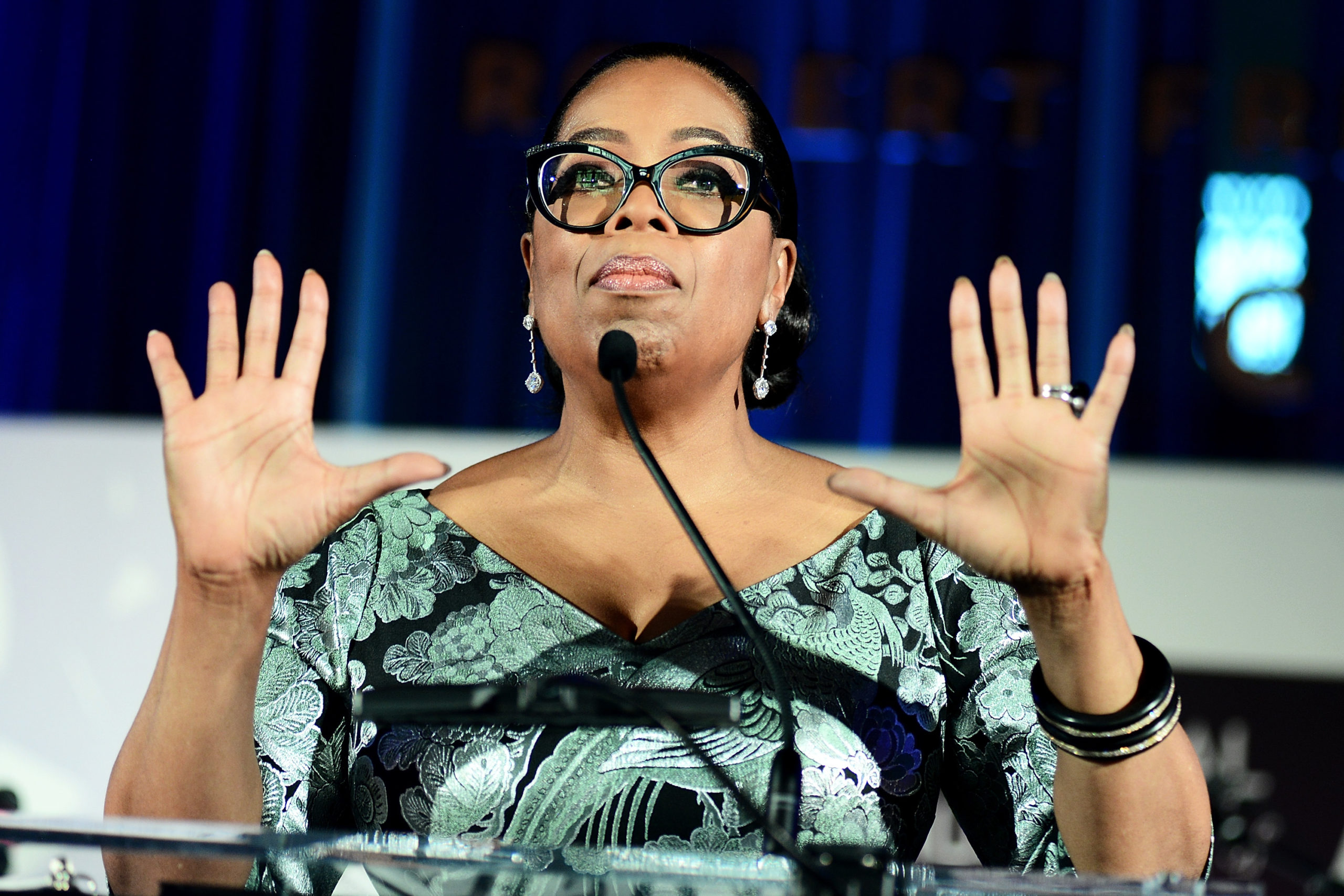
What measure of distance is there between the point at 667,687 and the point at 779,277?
2.03 ft

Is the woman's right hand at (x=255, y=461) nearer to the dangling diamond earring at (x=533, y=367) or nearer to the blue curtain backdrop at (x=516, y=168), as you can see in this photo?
the dangling diamond earring at (x=533, y=367)

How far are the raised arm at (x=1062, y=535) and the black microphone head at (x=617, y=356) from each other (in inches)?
9.5

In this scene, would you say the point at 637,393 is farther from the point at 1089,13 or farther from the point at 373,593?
the point at 1089,13

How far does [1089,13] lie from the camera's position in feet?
12.4

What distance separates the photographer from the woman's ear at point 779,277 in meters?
1.65

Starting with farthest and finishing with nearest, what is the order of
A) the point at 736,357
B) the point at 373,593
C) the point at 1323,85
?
1. the point at 1323,85
2. the point at 736,357
3. the point at 373,593

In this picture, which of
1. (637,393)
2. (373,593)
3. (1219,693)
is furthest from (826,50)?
(373,593)

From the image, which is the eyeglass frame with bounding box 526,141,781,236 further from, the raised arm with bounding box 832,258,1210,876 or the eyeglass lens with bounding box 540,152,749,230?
the raised arm with bounding box 832,258,1210,876

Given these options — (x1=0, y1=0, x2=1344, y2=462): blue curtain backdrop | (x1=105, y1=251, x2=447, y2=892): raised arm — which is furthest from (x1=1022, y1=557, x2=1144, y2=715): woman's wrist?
(x1=0, y1=0, x2=1344, y2=462): blue curtain backdrop

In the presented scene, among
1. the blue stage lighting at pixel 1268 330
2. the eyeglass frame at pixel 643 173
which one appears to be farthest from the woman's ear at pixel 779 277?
the blue stage lighting at pixel 1268 330

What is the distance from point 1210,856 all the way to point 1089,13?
10.5 ft

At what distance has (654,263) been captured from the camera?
140 cm

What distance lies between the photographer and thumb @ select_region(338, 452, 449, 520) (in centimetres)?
101

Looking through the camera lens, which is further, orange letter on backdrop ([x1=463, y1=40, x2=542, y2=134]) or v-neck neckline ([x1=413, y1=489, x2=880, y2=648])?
orange letter on backdrop ([x1=463, y1=40, x2=542, y2=134])
